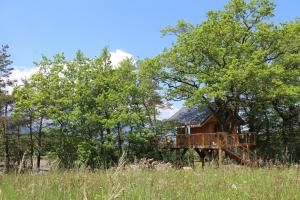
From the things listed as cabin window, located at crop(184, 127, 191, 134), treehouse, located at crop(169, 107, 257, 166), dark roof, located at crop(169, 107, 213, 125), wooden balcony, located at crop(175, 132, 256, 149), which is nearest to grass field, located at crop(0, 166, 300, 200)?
treehouse, located at crop(169, 107, 257, 166)

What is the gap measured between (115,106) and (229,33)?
31.5 ft

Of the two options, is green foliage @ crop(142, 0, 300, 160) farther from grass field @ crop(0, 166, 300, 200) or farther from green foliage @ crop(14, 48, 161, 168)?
grass field @ crop(0, 166, 300, 200)

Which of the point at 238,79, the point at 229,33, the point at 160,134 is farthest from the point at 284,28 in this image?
the point at 160,134

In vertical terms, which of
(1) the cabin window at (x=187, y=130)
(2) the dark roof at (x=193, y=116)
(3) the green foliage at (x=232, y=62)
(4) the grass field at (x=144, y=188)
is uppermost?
(3) the green foliage at (x=232, y=62)


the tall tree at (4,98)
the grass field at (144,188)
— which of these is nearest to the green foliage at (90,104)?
the tall tree at (4,98)

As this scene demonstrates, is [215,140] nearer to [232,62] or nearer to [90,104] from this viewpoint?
[232,62]

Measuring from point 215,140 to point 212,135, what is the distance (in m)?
0.45

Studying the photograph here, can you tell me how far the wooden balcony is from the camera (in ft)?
87.5

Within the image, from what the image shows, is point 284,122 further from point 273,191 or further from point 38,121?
point 273,191

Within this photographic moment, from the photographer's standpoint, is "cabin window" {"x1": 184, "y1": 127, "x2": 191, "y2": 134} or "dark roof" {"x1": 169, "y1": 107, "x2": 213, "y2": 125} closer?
"dark roof" {"x1": 169, "y1": 107, "x2": 213, "y2": 125}

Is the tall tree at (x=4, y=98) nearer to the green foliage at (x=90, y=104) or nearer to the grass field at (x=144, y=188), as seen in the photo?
the green foliage at (x=90, y=104)

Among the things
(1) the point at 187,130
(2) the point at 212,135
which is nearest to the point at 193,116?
(1) the point at 187,130

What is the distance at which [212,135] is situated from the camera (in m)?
27.9

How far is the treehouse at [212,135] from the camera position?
87.2 feet
